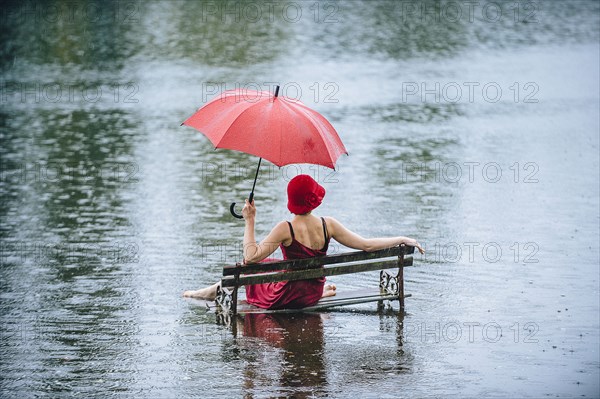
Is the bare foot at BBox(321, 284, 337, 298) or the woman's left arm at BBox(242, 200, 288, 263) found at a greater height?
the woman's left arm at BBox(242, 200, 288, 263)

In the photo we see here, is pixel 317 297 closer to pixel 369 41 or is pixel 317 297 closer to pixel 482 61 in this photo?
pixel 482 61

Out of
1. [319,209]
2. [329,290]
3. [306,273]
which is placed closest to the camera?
[306,273]

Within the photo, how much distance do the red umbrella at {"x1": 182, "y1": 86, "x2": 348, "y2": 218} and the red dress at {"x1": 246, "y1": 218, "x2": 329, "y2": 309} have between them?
72 cm

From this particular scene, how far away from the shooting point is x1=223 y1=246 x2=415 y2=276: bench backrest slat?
27.7ft

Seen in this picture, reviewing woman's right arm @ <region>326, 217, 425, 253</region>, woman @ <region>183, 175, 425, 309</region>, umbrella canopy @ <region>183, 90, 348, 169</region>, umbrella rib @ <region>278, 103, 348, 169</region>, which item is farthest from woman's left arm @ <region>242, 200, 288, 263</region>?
umbrella rib @ <region>278, 103, 348, 169</region>

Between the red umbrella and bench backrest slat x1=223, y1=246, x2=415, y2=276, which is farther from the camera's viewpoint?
bench backrest slat x1=223, y1=246, x2=415, y2=276

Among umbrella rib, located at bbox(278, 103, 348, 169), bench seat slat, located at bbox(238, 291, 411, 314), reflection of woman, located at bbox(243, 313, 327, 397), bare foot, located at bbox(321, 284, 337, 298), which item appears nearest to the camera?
reflection of woman, located at bbox(243, 313, 327, 397)

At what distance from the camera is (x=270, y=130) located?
8273mm

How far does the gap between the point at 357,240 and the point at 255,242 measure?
95 cm

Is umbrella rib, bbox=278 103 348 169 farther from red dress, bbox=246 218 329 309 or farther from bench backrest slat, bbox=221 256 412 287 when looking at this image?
bench backrest slat, bbox=221 256 412 287

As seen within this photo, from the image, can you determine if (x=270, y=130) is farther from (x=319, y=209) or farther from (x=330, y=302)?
(x=319, y=209)

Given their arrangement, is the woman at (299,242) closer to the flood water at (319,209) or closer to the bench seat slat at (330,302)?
the bench seat slat at (330,302)

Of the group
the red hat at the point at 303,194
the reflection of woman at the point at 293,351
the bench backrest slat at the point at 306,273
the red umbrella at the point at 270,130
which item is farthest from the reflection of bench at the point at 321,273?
the red umbrella at the point at 270,130

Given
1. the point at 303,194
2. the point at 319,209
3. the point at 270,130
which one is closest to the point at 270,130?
the point at 270,130
